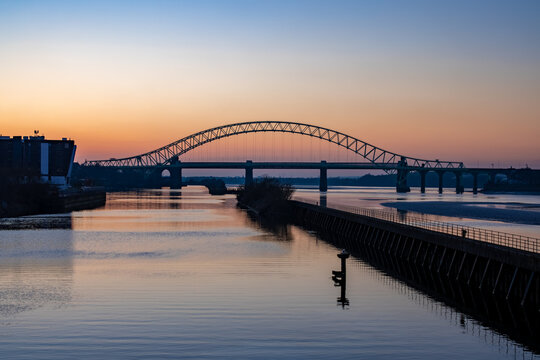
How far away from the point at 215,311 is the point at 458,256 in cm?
1450

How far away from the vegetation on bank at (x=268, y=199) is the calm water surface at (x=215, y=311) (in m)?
49.8

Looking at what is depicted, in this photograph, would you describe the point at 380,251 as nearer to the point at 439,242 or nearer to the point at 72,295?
the point at 439,242

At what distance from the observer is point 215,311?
27.7 meters

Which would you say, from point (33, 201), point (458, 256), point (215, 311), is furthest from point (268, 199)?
point (215, 311)

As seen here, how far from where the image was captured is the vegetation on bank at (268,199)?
100056 millimetres

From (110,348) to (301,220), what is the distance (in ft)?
215

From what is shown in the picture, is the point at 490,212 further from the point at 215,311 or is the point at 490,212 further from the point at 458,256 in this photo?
the point at 215,311

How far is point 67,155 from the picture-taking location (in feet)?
446

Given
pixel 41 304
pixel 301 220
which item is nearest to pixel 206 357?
pixel 41 304

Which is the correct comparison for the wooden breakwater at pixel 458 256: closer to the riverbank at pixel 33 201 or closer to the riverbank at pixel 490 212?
the riverbank at pixel 490 212

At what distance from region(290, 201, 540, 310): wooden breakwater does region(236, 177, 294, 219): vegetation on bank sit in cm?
3780

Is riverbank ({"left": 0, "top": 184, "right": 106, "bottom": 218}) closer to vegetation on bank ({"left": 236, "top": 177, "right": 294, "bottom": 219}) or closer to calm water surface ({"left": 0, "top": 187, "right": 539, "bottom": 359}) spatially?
vegetation on bank ({"left": 236, "top": 177, "right": 294, "bottom": 219})

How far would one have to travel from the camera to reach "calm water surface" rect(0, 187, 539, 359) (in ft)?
72.5

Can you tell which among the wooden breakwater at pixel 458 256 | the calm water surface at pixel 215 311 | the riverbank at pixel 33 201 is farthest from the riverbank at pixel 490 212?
the riverbank at pixel 33 201
